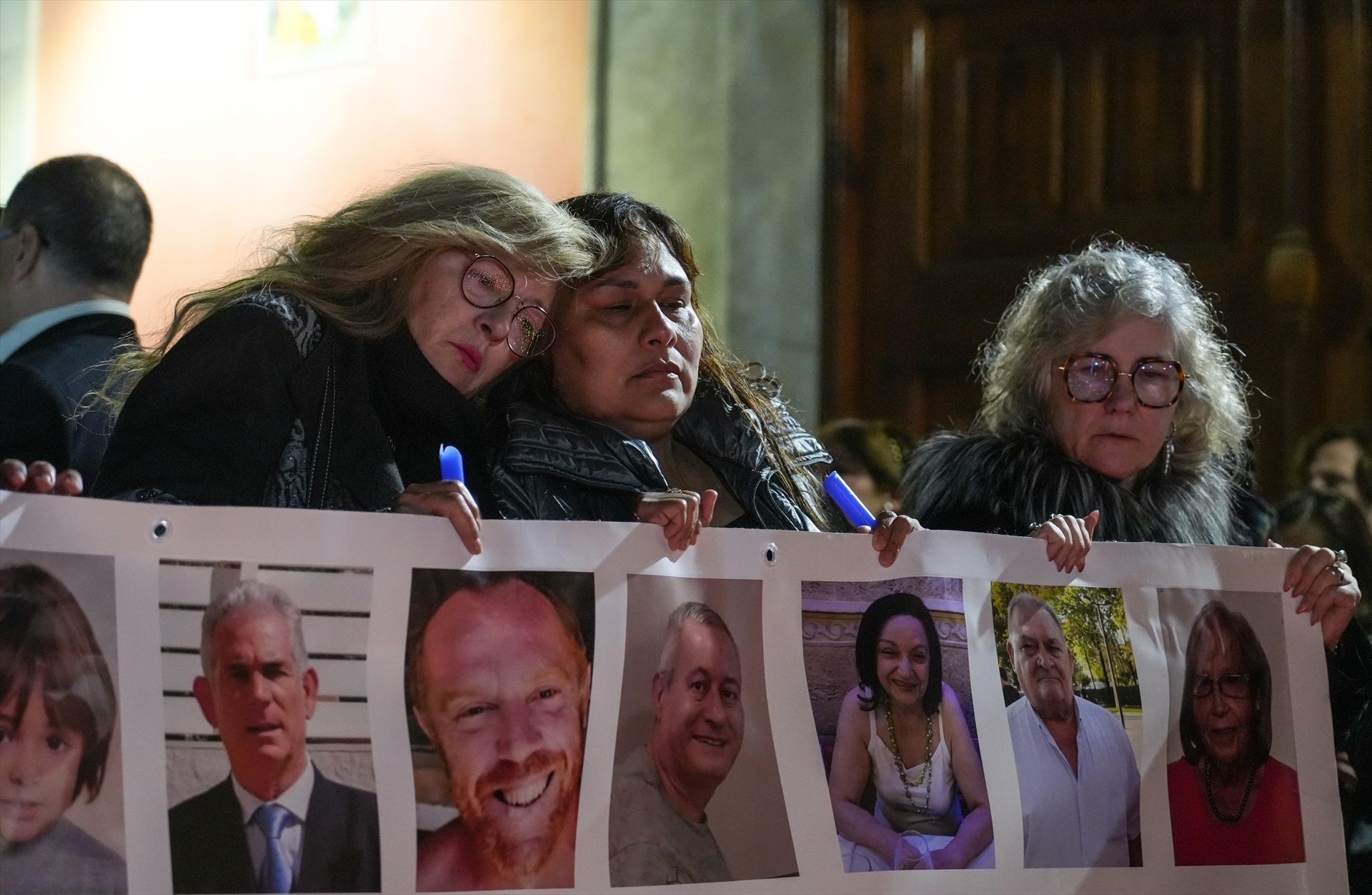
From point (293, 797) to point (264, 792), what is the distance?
0.02 metres

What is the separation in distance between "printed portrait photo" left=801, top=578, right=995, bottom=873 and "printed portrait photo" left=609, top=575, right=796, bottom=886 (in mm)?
64

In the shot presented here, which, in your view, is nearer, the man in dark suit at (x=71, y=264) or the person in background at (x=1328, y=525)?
the man in dark suit at (x=71, y=264)

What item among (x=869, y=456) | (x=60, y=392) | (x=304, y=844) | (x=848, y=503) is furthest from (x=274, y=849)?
(x=869, y=456)

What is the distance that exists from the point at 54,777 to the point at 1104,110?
3270mm

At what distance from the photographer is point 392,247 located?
1687 millimetres

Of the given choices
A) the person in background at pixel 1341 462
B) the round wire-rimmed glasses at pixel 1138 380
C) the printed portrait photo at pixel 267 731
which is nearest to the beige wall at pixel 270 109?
the person in background at pixel 1341 462

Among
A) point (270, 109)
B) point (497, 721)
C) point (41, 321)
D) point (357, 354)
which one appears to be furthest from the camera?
point (270, 109)

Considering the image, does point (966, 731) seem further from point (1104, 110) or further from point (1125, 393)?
point (1104, 110)

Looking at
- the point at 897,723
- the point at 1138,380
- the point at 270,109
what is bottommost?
the point at 897,723

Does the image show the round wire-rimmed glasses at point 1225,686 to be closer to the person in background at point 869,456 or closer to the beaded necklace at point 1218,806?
the beaded necklace at point 1218,806

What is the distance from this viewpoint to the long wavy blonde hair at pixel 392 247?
1669mm

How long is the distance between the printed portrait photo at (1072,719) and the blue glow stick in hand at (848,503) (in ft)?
0.60

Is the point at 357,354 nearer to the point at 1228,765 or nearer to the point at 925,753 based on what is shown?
the point at 925,753

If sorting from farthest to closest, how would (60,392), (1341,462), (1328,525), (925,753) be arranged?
(1341,462)
(1328,525)
(60,392)
(925,753)
